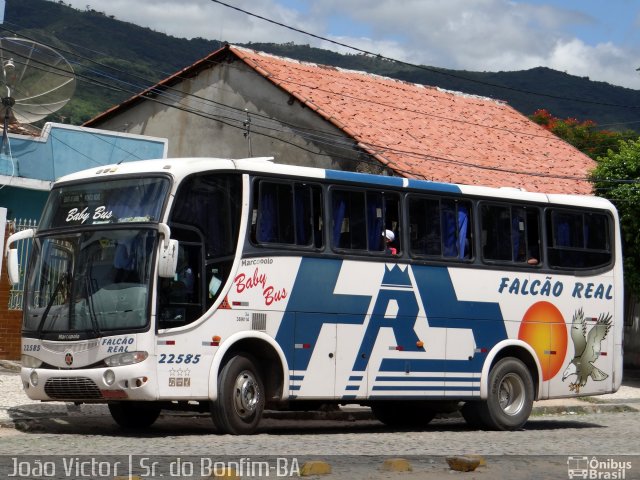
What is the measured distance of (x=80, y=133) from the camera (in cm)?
2503

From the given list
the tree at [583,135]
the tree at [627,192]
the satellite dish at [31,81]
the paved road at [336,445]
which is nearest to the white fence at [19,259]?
the satellite dish at [31,81]

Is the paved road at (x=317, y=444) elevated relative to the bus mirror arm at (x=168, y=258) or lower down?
lower down

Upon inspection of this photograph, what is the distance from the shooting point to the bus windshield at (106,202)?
13492mm

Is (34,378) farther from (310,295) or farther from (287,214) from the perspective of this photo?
(287,214)

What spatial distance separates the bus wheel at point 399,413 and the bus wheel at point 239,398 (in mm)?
3678

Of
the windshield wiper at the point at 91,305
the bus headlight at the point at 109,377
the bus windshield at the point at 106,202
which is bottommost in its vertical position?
the bus headlight at the point at 109,377

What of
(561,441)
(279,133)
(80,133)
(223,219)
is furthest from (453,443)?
(279,133)

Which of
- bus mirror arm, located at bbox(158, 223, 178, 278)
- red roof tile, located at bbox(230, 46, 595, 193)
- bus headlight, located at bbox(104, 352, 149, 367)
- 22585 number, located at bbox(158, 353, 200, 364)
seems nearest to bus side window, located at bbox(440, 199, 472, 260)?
22585 number, located at bbox(158, 353, 200, 364)

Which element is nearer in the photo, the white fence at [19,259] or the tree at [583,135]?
the white fence at [19,259]

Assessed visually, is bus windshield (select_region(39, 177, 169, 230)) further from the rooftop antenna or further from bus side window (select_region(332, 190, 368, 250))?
the rooftop antenna

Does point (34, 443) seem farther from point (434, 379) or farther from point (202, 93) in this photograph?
point (202, 93)

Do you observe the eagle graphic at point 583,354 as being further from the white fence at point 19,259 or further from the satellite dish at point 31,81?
the satellite dish at point 31,81

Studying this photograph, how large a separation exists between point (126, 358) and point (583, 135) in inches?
1591

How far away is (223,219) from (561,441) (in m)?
4.91
